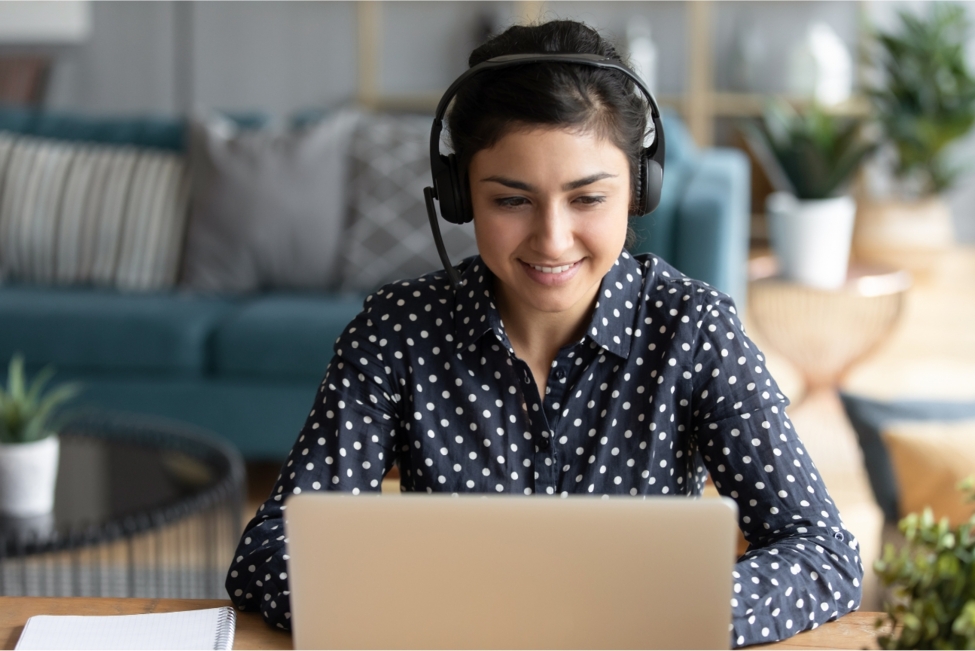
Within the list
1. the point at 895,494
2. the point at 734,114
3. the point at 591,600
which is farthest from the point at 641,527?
the point at 734,114

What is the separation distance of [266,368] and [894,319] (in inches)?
68.7

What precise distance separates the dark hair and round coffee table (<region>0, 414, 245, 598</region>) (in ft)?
2.81

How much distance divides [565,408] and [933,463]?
0.92m

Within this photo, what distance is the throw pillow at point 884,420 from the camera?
6.00ft

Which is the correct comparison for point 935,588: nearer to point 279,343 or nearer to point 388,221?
point 279,343

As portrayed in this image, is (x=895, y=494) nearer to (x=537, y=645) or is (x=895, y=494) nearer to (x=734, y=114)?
(x=537, y=645)

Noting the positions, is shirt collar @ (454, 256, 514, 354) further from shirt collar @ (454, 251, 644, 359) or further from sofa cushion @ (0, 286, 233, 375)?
sofa cushion @ (0, 286, 233, 375)

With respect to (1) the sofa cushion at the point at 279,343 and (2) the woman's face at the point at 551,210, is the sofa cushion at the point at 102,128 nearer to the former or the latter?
(1) the sofa cushion at the point at 279,343

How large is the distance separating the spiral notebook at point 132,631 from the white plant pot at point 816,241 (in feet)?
7.86

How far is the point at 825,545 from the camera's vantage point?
932mm

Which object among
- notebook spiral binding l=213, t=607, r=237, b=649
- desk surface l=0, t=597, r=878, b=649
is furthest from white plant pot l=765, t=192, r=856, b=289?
notebook spiral binding l=213, t=607, r=237, b=649

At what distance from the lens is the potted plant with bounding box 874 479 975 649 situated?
0.56 m

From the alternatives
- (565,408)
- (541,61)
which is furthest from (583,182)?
(565,408)

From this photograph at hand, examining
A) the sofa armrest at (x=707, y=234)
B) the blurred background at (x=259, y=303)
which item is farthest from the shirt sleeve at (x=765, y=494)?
the sofa armrest at (x=707, y=234)
